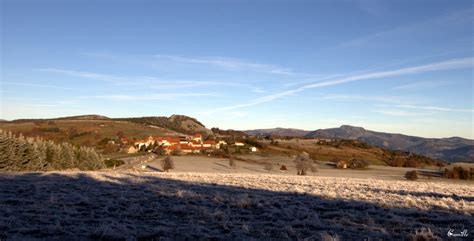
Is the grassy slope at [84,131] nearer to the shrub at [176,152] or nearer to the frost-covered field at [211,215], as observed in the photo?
the shrub at [176,152]

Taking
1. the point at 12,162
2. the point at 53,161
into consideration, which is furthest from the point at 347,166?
the point at 12,162

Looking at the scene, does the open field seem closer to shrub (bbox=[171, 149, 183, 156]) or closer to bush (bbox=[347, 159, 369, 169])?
bush (bbox=[347, 159, 369, 169])

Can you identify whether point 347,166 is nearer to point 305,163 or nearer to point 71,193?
point 305,163

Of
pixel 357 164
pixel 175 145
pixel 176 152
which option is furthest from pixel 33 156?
pixel 175 145

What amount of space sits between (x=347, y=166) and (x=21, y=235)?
3987 inches

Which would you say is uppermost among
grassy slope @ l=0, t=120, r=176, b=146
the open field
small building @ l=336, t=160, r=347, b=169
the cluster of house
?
grassy slope @ l=0, t=120, r=176, b=146

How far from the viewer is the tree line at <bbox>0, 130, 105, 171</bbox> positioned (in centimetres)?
4575

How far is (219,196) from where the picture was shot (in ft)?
63.4

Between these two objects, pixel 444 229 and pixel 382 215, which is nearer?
pixel 444 229

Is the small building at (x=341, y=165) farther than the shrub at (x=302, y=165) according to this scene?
Yes

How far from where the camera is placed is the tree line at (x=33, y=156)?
4575 cm

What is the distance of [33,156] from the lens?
49031 millimetres

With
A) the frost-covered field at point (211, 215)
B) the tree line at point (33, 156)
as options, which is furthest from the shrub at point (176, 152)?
the frost-covered field at point (211, 215)

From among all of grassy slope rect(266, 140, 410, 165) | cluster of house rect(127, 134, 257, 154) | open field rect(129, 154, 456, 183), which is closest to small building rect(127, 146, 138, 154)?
cluster of house rect(127, 134, 257, 154)
